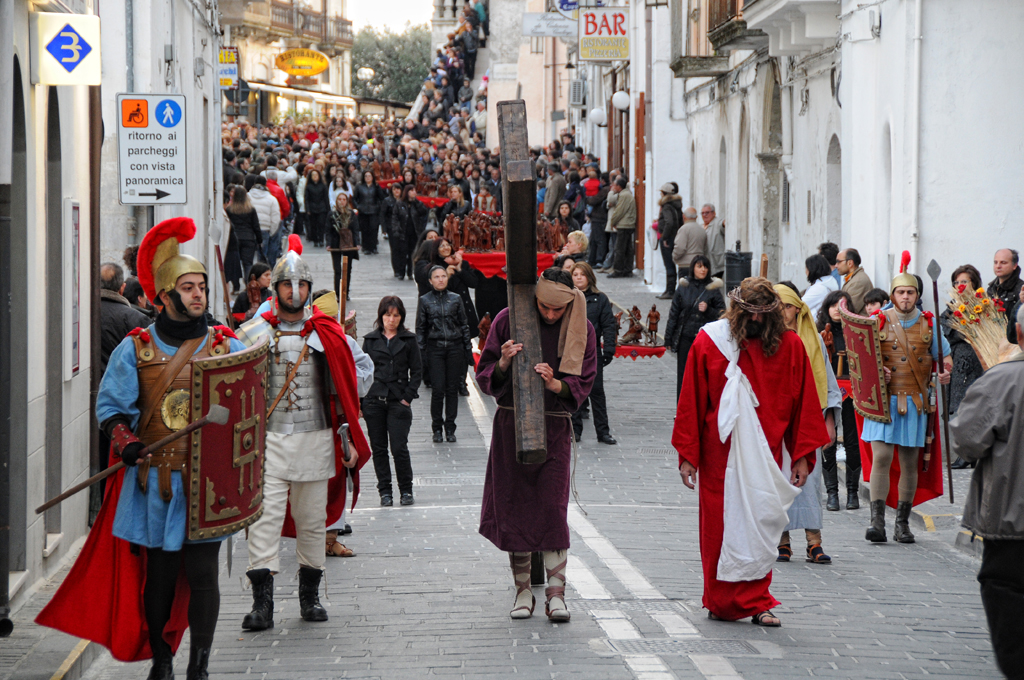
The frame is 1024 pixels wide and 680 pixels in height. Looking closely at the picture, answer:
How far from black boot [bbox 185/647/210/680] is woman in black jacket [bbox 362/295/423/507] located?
16.6ft

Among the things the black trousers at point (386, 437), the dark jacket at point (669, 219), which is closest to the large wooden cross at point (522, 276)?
the black trousers at point (386, 437)

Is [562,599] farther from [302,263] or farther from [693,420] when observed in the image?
[302,263]

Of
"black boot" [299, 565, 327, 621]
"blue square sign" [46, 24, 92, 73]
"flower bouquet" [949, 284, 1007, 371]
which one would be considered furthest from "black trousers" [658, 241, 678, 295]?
"black boot" [299, 565, 327, 621]

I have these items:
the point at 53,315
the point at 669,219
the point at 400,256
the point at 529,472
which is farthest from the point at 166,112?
the point at 400,256

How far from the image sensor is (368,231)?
3042cm

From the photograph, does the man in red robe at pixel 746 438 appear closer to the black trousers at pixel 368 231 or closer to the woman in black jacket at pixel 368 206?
the woman in black jacket at pixel 368 206

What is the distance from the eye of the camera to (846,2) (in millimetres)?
16281

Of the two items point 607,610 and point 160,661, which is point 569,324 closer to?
point 607,610

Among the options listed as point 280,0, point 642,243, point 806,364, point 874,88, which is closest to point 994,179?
point 874,88

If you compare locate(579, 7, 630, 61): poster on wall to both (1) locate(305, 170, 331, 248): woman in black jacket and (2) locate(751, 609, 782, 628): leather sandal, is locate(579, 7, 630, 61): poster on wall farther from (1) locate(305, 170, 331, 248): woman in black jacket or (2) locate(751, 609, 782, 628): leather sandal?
(2) locate(751, 609, 782, 628): leather sandal

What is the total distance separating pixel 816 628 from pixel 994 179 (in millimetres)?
8435

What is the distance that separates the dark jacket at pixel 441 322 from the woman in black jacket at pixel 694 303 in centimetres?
213

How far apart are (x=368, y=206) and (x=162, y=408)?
915 inches

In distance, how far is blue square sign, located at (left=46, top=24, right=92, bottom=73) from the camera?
26.6ft
